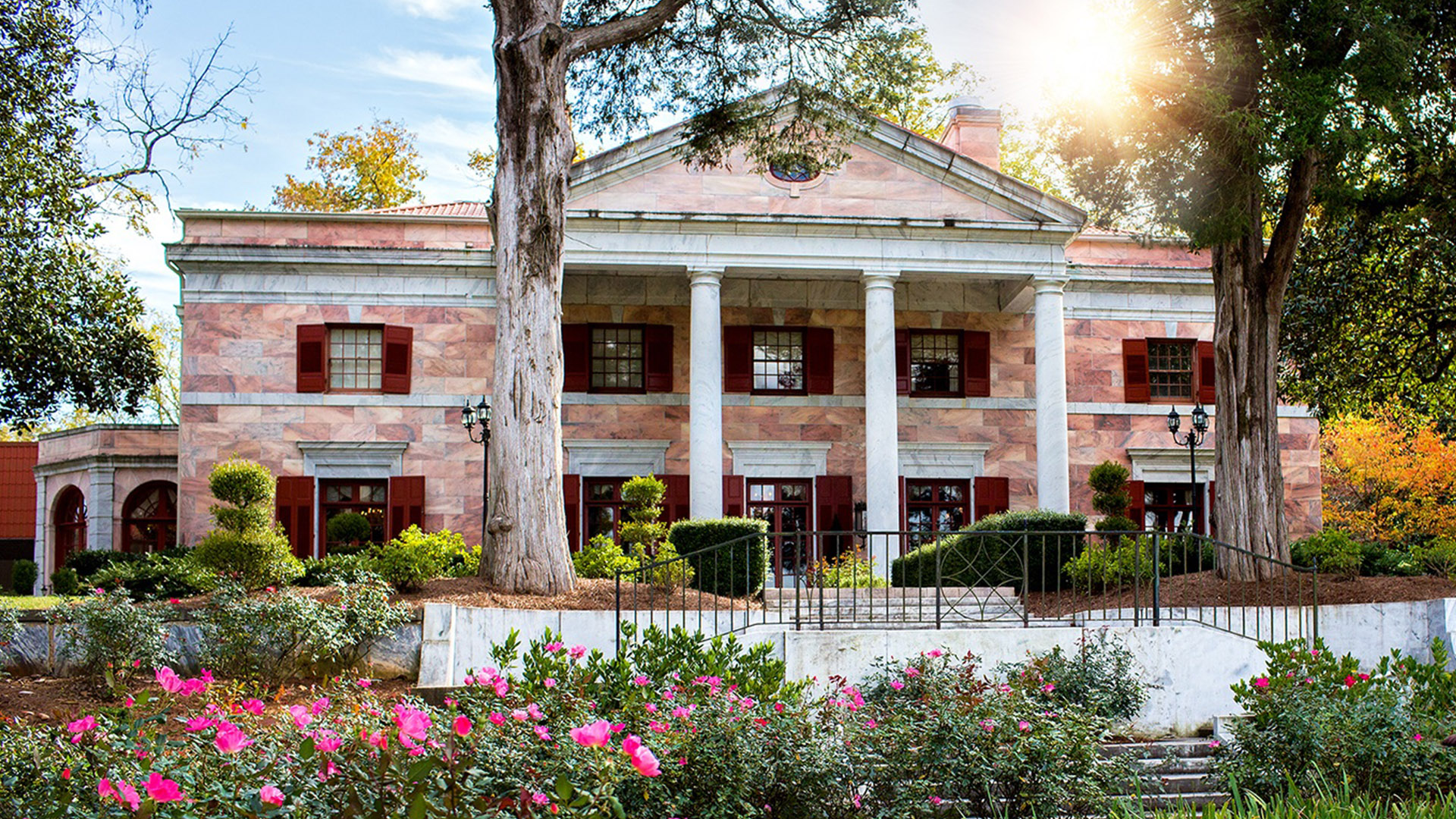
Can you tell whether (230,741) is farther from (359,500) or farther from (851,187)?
(851,187)

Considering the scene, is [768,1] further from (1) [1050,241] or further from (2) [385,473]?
(2) [385,473]

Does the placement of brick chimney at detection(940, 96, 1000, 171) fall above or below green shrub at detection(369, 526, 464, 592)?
above

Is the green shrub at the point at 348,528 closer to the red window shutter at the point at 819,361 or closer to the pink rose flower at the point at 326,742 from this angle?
the red window shutter at the point at 819,361

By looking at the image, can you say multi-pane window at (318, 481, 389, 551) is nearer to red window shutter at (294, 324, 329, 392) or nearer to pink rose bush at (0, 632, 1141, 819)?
red window shutter at (294, 324, 329, 392)

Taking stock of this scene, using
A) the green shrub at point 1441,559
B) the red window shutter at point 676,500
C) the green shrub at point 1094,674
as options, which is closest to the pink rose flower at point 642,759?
the green shrub at point 1094,674

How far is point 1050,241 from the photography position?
24.4m

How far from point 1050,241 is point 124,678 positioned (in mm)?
19685

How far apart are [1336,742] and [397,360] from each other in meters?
20.9

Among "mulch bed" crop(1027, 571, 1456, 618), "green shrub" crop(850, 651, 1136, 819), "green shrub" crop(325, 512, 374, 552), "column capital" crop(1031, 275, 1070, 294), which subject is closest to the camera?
"green shrub" crop(850, 651, 1136, 819)

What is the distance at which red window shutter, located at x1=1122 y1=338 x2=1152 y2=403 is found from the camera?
26.4 m

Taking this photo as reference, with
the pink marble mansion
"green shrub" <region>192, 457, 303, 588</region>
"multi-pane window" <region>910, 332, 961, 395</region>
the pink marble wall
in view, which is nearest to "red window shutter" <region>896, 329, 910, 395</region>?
the pink marble mansion

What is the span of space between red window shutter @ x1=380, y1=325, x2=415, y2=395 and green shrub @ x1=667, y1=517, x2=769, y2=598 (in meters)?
8.17

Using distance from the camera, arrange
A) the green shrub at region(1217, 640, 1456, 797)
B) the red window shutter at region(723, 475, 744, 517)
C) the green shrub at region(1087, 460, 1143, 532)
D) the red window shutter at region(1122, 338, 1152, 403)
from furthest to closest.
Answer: the red window shutter at region(1122, 338, 1152, 403), the red window shutter at region(723, 475, 744, 517), the green shrub at region(1087, 460, 1143, 532), the green shrub at region(1217, 640, 1456, 797)

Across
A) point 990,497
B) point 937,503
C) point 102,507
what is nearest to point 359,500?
point 102,507
